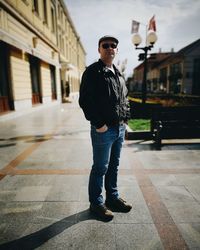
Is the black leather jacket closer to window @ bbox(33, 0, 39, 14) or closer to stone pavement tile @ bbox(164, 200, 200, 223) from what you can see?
stone pavement tile @ bbox(164, 200, 200, 223)

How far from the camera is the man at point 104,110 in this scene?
208cm

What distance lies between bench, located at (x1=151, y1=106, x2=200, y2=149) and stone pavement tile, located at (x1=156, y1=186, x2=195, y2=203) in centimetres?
216

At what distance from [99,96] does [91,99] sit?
94mm

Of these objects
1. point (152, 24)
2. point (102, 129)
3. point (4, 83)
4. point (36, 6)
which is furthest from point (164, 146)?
point (36, 6)

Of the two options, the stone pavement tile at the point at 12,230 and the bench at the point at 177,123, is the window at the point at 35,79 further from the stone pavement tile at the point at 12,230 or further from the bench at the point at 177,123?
the stone pavement tile at the point at 12,230

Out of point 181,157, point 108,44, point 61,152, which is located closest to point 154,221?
point 108,44

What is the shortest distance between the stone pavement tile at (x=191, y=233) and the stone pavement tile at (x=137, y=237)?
29cm

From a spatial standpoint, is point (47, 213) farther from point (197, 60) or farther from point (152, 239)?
point (197, 60)

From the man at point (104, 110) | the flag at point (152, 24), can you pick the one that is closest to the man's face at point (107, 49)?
the man at point (104, 110)

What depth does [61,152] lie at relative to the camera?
4828mm

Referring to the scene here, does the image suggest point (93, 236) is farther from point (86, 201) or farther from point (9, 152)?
point (9, 152)

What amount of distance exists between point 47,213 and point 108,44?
6.96 feet

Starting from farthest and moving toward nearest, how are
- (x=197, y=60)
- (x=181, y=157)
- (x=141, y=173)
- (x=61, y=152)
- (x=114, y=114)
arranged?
(x=197, y=60) < (x=61, y=152) < (x=181, y=157) < (x=141, y=173) < (x=114, y=114)

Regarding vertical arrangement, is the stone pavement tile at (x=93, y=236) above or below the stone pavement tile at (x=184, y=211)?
above
